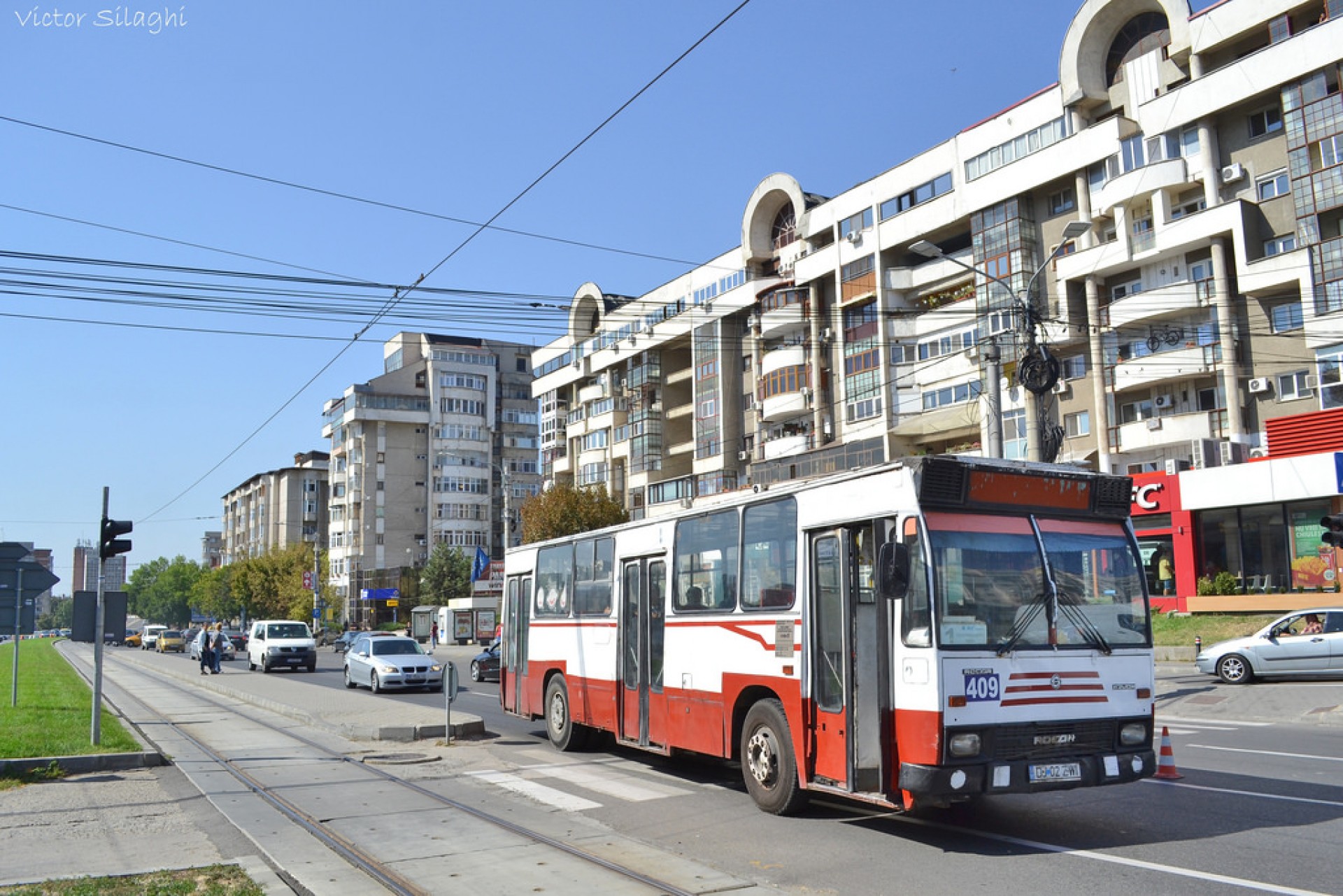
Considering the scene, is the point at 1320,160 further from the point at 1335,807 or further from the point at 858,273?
the point at 1335,807

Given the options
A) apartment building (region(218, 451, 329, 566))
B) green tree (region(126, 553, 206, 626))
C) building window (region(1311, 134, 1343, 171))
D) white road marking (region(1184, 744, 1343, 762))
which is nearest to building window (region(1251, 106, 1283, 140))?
building window (region(1311, 134, 1343, 171))

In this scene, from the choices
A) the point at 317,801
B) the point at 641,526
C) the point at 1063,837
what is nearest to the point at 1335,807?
the point at 1063,837

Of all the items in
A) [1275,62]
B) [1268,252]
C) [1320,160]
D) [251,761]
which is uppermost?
[1275,62]

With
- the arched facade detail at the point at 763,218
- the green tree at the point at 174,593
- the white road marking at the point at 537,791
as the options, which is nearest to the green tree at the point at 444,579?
the arched facade detail at the point at 763,218

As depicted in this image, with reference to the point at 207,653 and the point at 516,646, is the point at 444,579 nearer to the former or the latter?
the point at 207,653

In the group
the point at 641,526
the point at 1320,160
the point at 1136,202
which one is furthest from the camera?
the point at 1136,202

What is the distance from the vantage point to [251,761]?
583 inches

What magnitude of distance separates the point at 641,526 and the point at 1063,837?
20.5 feet

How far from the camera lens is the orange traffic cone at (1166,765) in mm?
11414

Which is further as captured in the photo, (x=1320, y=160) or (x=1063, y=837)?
(x=1320, y=160)

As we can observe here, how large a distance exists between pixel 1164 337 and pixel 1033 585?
110ft

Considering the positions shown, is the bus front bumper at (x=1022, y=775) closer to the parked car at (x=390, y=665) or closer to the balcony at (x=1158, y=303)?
the parked car at (x=390, y=665)

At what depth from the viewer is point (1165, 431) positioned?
38.5m

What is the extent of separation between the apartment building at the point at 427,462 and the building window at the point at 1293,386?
73.5 m
